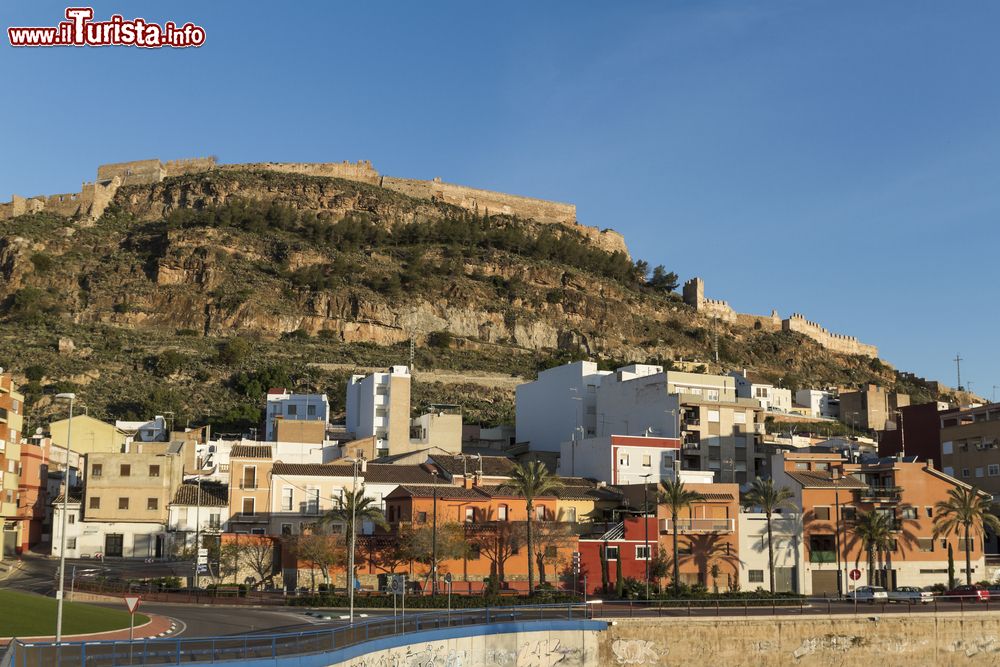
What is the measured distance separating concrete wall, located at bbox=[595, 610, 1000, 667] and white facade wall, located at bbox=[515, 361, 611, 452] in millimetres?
42976

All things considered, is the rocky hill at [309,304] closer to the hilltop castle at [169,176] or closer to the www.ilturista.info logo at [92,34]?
the hilltop castle at [169,176]

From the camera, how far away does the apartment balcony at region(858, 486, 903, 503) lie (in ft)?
249

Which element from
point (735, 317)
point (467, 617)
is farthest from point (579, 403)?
point (735, 317)

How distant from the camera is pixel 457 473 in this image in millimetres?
76375

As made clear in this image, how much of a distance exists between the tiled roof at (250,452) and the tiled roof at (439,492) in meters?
14.0

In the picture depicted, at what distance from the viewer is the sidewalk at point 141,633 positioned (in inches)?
1414

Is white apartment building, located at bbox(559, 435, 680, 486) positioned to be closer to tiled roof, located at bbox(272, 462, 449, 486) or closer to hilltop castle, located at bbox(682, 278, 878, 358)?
tiled roof, located at bbox(272, 462, 449, 486)

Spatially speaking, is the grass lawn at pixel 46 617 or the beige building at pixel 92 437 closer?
the grass lawn at pixel 46 617

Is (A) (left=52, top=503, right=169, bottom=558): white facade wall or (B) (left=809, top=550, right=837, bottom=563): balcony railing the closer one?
(B) (left=809, top=550, right=837, bottom=563): balcony railing

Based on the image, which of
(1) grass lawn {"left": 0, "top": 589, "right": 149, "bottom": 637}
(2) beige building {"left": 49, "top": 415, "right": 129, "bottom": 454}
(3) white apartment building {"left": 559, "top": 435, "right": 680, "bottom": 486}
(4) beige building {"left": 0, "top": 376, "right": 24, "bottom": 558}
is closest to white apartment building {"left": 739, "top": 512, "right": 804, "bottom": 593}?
(3) white apartment building {"left": 559, "top": 435, "right": 680, "bottom": 486}

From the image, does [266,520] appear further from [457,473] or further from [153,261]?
[153,261]

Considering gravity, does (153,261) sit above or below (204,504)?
above

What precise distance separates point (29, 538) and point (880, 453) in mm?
69552

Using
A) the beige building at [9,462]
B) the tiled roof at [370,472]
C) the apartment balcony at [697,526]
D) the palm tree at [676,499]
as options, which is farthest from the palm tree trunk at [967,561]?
the beige building at [9,462]
